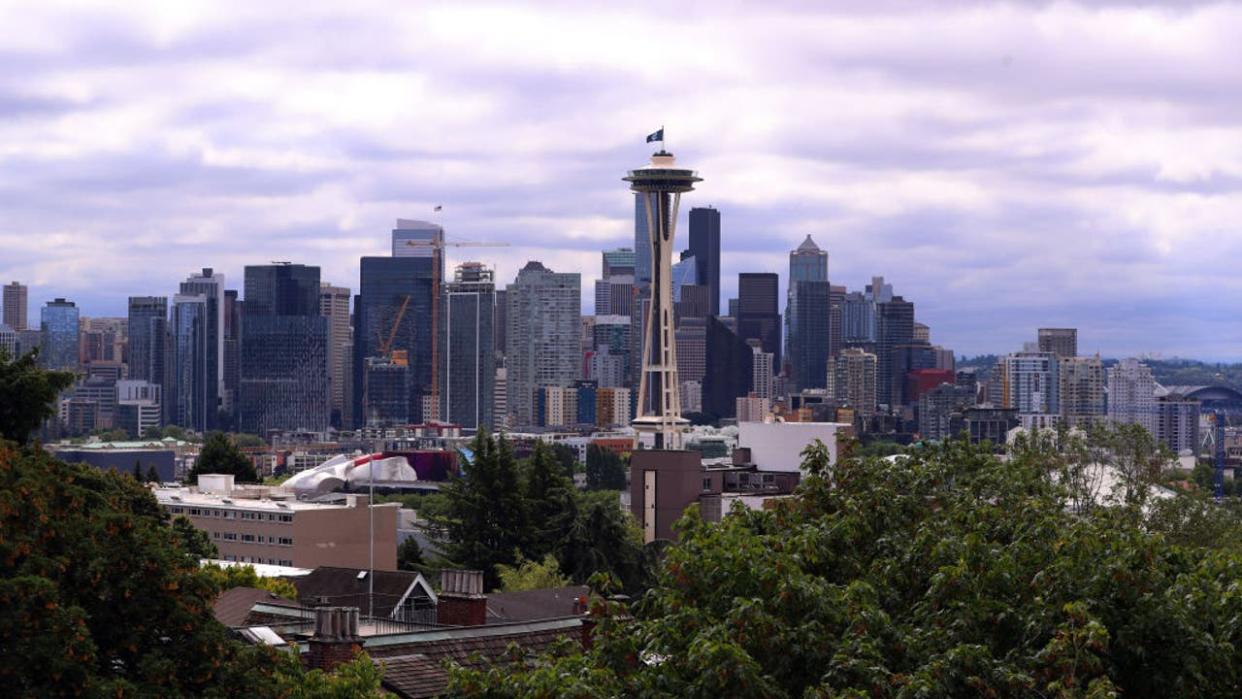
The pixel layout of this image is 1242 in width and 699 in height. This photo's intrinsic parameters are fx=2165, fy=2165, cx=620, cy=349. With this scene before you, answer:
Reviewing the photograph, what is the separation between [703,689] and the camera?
21.4 metres

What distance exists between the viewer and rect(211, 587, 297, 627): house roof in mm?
46281

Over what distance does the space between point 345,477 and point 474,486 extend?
90942 millimetres

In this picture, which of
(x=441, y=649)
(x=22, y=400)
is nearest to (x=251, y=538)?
(x=22, y=400)

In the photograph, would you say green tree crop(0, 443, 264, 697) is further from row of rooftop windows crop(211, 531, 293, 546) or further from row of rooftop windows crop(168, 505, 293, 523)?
→ row of rooftop windows crop(168, 505, 293, 523)

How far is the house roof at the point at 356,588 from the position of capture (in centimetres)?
5375

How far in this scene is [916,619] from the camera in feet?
75.7

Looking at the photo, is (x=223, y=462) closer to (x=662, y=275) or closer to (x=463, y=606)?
(x=662, y=275)

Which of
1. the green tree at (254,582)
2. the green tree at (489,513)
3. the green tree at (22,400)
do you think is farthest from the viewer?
the green tree at (489,513)

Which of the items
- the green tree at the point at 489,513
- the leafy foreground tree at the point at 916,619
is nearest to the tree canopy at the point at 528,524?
the green tree at the point at 489,513

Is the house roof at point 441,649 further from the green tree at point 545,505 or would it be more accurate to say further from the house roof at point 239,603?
the green tree at point 545,505

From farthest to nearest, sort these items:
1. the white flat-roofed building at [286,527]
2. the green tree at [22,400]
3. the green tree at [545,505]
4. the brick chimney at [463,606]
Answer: the white flat-roofed building at [286,527] → the green tree at [545,505] → the brick chimney at [463,606] → the green tree at [22,400]

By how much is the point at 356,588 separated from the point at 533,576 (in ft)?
68.2

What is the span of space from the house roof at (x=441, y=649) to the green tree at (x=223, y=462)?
99.2 meters

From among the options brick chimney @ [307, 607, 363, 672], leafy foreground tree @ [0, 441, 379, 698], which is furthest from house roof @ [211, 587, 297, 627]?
leafy foreground tree @ [0, 441, 379, 698]
